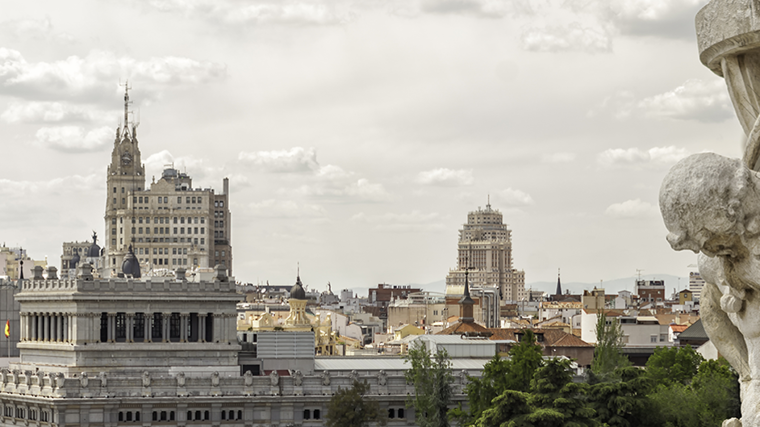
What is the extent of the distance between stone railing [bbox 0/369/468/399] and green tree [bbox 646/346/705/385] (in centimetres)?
1344

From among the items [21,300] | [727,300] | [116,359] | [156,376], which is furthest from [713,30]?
[21,300]

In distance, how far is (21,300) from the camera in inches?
4104

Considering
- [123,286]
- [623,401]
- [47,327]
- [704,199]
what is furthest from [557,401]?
[47,327]

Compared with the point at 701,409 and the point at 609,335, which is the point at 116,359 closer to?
the point at 609,335

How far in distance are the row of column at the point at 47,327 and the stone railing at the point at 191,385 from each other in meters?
6.80

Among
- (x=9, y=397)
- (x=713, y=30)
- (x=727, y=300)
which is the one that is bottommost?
(x=9, y=397)

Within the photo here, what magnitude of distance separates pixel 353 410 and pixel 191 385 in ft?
37.9

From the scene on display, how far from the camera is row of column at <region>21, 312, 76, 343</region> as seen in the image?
9875cm

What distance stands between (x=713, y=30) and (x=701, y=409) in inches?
2007

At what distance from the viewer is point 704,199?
24.9 ft

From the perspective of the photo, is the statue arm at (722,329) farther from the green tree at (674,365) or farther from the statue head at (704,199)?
the green tree at (674,365)

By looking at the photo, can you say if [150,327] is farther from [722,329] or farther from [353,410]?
[722,329]

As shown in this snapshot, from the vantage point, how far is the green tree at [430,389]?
258 feet

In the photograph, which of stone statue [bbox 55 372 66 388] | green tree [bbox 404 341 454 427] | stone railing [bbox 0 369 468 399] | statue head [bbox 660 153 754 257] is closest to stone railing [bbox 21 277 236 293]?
stone railing [bbox 0 369 468 399]
